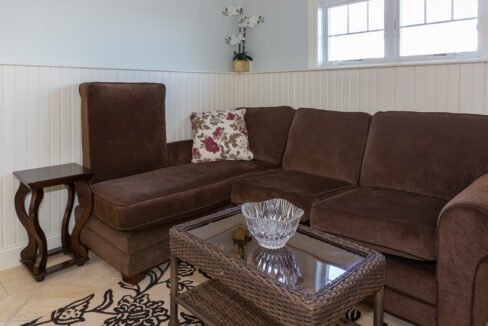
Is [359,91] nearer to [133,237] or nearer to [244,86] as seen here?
[244,86]

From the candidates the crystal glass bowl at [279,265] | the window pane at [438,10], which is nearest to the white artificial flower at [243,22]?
the window pane at [438,10]

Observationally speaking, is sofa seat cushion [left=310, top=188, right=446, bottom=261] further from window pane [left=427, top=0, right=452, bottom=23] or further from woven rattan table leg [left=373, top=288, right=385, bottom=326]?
window pane [left=427, top=0, right=452, bottom=23]

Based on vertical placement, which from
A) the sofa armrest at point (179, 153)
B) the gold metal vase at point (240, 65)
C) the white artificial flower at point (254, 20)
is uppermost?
the white artificial flower at point (254, 20)

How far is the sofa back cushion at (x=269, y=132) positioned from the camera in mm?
2818

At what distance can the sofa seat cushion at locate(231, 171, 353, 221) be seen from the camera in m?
2.00

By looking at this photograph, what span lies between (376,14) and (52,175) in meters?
2.44

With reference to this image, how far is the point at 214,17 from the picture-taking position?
3357 mm

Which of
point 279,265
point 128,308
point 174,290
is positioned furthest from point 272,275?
point 128,308

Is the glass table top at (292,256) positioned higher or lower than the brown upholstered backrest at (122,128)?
lower

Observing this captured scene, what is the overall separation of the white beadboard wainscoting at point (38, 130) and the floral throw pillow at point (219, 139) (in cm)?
66

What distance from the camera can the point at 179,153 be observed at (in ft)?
9.50

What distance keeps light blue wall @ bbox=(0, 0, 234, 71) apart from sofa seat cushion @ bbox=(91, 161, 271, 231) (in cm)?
90

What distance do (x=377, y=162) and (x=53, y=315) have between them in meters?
1.88

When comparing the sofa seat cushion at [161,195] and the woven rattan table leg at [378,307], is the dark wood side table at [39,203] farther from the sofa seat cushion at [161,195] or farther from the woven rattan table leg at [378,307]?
the woven rattan table leg at [378,307]
